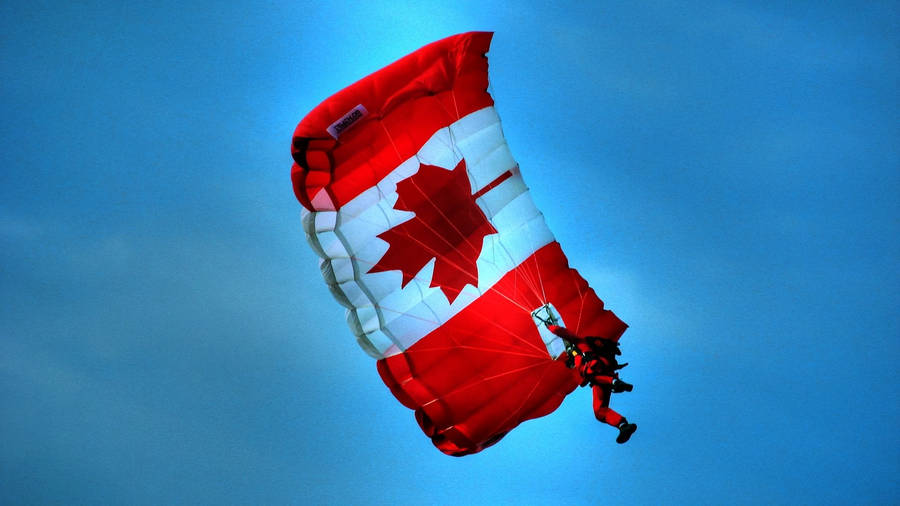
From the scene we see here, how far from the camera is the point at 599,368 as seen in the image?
1199 centimetres

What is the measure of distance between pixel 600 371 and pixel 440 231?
9.39ft

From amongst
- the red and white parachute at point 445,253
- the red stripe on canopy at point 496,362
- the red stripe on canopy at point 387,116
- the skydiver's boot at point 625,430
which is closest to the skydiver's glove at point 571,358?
the red and white parachute at point 445,253

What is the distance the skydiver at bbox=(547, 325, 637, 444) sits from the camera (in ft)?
38.3

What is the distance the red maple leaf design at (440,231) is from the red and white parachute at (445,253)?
0.05 feet

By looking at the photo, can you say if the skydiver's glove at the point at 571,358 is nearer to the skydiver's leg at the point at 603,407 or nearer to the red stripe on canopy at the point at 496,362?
the skydiver's leg at the point at 603,407

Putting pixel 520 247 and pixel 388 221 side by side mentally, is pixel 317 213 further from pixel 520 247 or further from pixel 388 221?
pixel 520 247

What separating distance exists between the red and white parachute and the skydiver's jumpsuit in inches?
40.0

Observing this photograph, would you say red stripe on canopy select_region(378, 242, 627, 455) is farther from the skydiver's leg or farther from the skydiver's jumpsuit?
the skydiver's leg

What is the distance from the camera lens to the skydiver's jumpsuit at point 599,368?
11812 millimetres

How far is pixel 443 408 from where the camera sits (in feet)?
43.7

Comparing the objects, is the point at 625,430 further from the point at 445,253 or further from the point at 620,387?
the point at 445,253

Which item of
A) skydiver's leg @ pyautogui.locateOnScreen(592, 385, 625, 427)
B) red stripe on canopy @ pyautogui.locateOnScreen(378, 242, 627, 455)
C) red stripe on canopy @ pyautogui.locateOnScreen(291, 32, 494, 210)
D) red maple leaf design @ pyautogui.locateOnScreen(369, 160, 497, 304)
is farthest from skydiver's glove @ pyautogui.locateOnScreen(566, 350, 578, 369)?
red stripe on canopy @ pyautogui.locateOnScreen(291, 32, 494, 210)

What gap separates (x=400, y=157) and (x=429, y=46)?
145cm

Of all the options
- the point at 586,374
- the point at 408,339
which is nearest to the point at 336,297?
the point at 408,339
